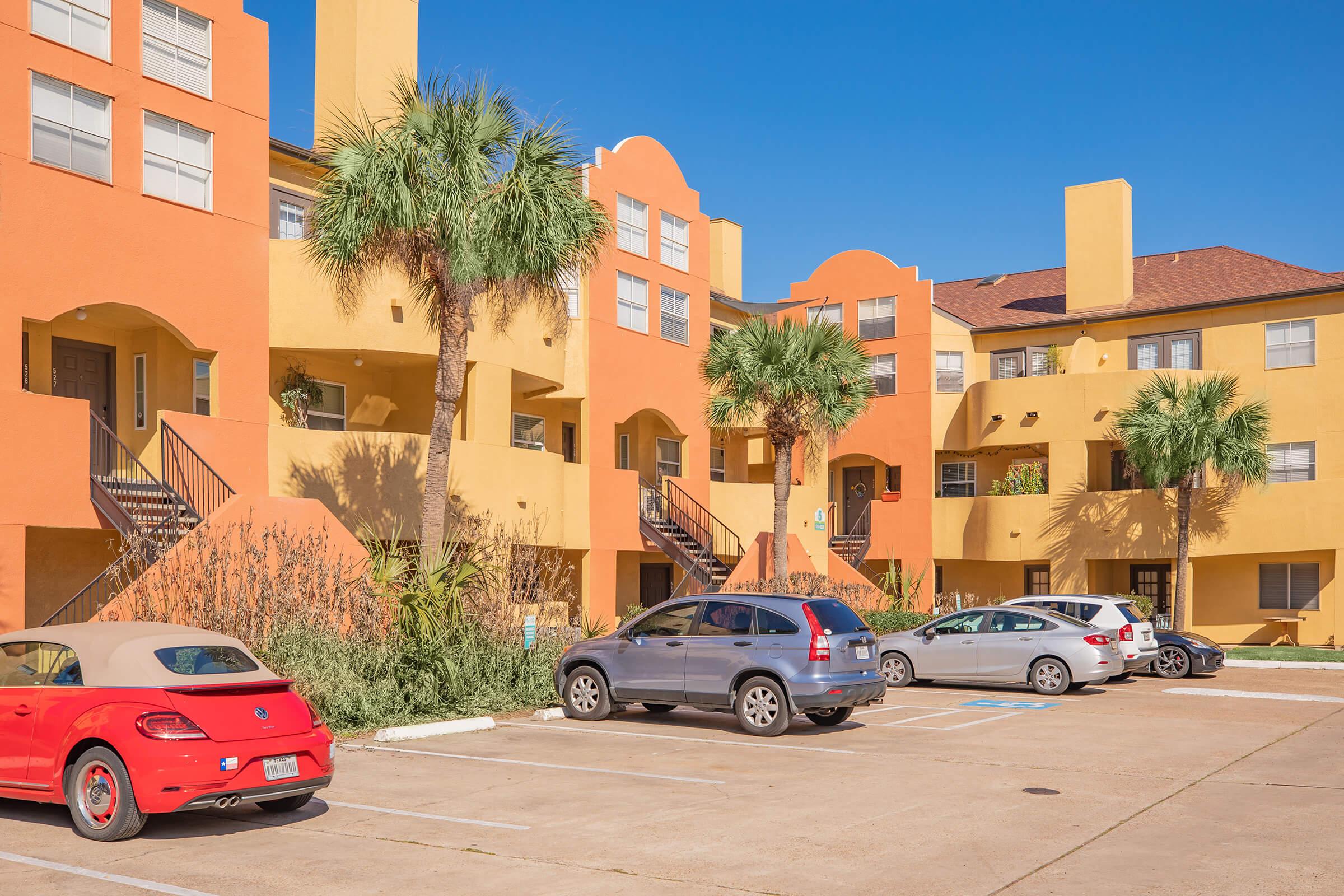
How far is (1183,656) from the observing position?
2414cm

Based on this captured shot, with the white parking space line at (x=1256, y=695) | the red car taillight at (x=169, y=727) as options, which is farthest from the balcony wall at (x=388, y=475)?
the white parking space line at (x=1256, y=695)

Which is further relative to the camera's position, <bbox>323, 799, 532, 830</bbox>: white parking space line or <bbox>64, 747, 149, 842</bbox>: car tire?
<bbox>323, 799, 532, 830</bbox>: white parking space line

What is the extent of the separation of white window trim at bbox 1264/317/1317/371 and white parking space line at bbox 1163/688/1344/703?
54.8 ft

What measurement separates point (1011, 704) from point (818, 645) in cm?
599

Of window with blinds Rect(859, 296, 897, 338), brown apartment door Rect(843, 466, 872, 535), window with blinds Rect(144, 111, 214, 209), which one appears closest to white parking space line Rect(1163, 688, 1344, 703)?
window with blinds Rect(144, 111, 214, 209)

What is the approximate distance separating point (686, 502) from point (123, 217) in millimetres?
16026

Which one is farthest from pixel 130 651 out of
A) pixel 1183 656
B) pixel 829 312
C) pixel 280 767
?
pixel 829 312

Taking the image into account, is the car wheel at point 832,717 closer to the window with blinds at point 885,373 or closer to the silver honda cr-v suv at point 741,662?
the silver honda cr-v suv at point 741,662

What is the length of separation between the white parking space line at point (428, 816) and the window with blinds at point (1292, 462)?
30.5 meters

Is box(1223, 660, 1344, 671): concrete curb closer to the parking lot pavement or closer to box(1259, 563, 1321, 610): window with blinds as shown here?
box(1259, 563, 1321, 610): window with blinds

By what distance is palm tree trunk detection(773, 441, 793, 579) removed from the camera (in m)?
29.1

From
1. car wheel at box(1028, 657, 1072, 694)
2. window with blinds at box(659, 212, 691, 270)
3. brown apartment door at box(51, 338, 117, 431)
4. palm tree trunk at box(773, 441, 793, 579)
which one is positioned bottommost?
car wheel at box(1028, 657, 1072, 694)

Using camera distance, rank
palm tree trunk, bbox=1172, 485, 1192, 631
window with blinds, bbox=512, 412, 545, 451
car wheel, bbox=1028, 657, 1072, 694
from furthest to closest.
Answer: palm tree trunk, bbox=1172, 485, 1192, 631
window with blinds, bbox=512, 412, 545, 451
car wheel, bbox=1028, 657, 1072, 694

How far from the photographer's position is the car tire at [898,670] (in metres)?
22.1
